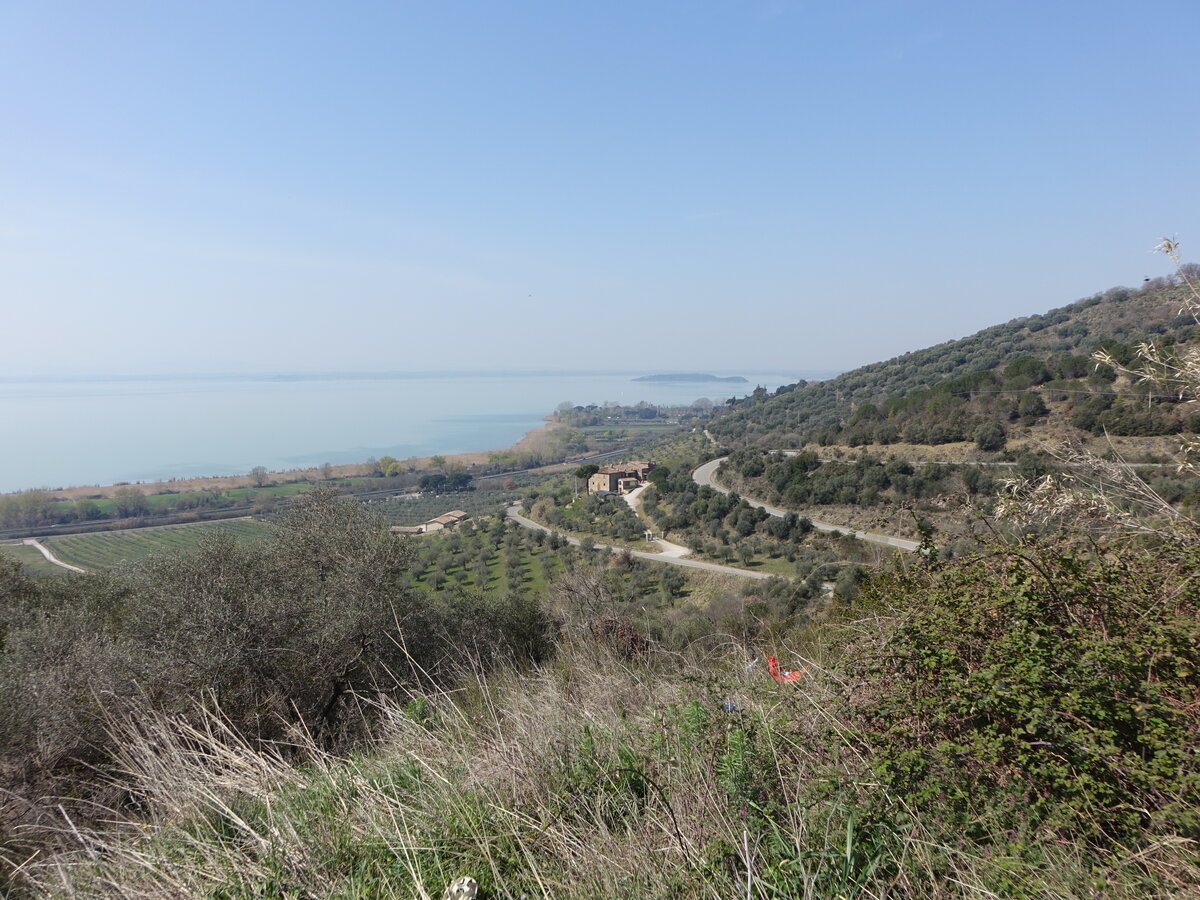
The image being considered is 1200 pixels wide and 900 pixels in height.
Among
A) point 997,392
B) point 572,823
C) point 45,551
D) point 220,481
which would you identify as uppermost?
point 220,481

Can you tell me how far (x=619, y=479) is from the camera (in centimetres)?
4444

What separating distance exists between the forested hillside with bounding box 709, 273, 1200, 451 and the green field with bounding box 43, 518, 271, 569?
28.5 meters

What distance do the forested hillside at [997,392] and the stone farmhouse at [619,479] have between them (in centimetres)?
813

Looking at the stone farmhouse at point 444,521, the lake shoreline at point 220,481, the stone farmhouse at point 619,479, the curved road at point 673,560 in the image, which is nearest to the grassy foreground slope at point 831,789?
the curved road at point 673,560

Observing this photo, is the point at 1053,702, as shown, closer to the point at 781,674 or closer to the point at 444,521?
the point at 781,674

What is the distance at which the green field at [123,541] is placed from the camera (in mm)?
24172

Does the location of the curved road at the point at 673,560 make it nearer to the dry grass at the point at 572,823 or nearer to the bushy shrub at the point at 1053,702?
the bushy shrub at the point at 1053,702

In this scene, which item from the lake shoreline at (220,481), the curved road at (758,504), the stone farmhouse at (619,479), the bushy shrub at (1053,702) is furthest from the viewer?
the stone farmhouse at (619,479)

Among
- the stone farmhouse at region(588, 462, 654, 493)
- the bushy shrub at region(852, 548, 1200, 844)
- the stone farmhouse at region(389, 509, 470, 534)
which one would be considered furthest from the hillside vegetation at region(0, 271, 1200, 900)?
the stone farmhouse at region(588, 462, 654, 493)

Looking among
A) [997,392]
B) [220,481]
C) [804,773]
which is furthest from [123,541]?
[997,392]

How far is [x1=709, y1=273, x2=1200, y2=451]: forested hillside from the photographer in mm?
17531

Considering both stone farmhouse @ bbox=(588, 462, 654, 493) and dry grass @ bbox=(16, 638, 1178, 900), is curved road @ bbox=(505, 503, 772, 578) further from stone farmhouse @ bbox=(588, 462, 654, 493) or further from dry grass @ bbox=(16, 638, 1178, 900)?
dry grass @ bbox=(16, 638, 1178, 900)

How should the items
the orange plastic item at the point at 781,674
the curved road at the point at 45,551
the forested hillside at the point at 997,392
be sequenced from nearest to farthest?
the orange plastic item at the point at 781,674 → the forested hillside at the point at 997,392 → the curved road at the point at 45,551

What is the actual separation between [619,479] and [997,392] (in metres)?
23.7
